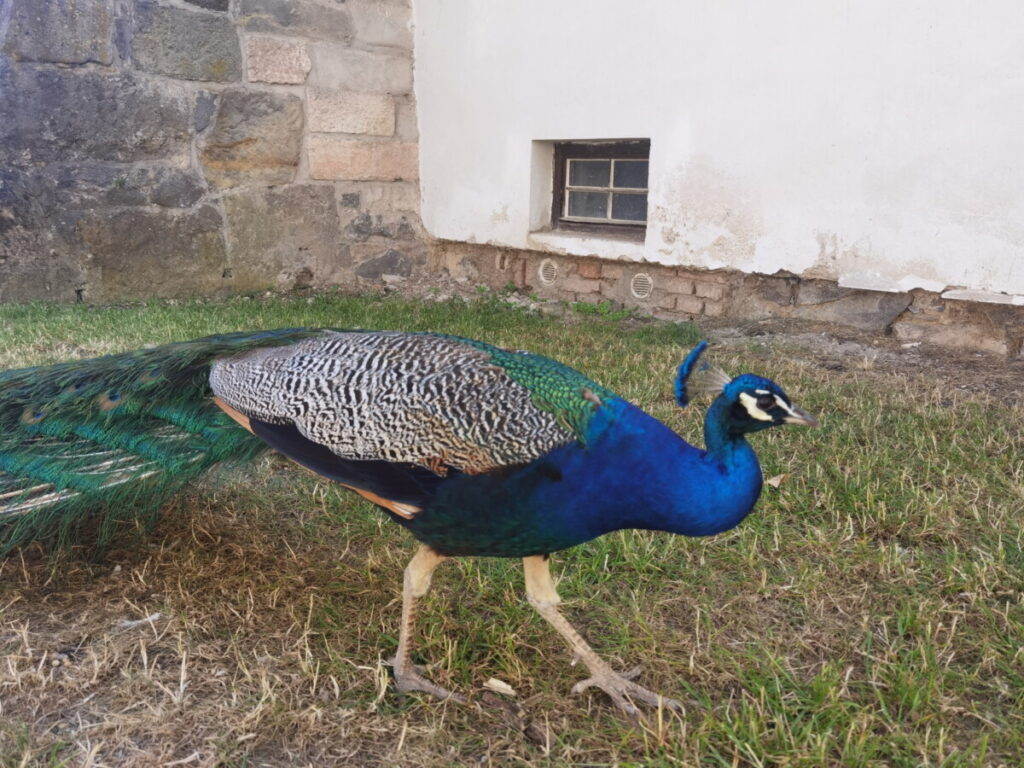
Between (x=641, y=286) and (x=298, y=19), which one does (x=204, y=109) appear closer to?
(x=298, y=19)

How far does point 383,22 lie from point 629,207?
2.12 m

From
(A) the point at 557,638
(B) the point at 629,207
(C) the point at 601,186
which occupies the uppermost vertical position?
(C) the point at 601,186

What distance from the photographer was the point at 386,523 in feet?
7.57

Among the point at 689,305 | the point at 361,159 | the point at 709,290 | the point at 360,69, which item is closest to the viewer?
the point at 709,290

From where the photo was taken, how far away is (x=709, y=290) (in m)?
4.62

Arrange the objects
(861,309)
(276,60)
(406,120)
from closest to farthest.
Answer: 1. (861,309)
2. (276,60)
3. (406,120)

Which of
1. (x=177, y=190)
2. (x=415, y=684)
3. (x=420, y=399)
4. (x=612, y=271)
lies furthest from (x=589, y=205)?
(x=415, y=684)

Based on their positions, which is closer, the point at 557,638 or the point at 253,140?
the point at 557,638

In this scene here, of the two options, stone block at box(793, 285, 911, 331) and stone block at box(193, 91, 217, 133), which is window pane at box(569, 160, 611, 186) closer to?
stone block at box(793, 285, 911, 331)

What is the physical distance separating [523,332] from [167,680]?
2.97 meters

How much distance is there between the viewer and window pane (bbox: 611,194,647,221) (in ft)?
16.1

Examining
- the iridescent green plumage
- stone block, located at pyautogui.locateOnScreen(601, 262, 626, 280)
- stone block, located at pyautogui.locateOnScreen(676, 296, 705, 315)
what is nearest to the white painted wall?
stone block, located at pyautogui.locateOnScreen(601, 262, 626, 280)

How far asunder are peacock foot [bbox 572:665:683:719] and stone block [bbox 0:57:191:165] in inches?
171

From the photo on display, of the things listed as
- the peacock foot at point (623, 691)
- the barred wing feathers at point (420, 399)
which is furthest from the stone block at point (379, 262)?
the peacock foot at point (623, 691)
